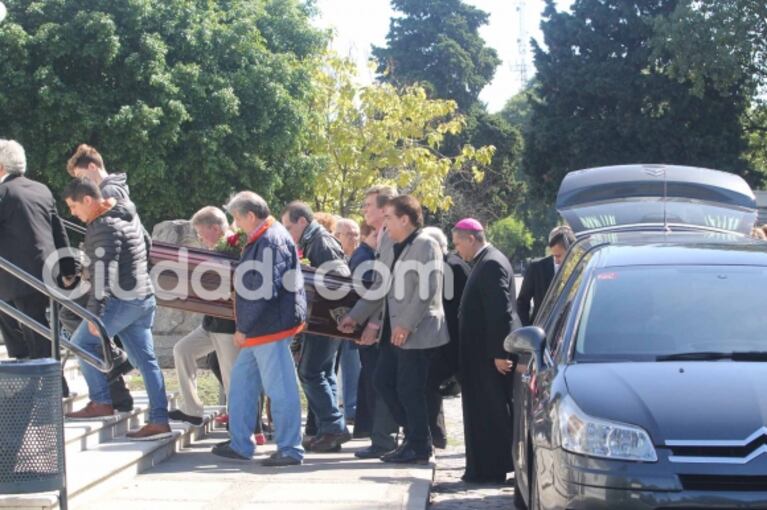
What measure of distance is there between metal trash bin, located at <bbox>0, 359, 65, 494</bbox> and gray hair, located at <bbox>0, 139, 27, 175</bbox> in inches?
122

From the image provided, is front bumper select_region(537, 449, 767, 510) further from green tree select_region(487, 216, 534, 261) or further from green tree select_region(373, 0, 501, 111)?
green tree select_region(373, 0, 501, 111)

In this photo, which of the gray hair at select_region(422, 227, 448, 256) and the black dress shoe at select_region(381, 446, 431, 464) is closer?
the black dress shoe at select_region(381, 446, 431, 464)

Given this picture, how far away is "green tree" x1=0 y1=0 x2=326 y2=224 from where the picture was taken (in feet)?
94.2

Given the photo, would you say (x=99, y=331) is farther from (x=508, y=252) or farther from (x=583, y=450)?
(x=508, y=252)

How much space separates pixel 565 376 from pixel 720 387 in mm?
726

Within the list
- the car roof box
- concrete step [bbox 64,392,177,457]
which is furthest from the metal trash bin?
the car roof box

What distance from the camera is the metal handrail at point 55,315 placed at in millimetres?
6668

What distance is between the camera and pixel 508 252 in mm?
81312

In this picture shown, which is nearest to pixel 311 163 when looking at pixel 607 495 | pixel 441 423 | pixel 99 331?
pixel 441 423

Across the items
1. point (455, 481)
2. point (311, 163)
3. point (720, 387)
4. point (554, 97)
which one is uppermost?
point (554, 97)

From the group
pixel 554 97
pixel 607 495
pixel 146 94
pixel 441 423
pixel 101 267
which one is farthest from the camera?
pixel 554 97

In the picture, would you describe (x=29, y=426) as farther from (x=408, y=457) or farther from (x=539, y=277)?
(x=539, y=277)

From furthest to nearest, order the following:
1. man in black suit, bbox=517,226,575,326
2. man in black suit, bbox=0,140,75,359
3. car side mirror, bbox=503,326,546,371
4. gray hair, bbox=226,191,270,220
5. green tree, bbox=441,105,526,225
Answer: green tree, bbox=441,105,526,225
man in black suit, bbox=517,226,575,326
man in black suit, bbox=0,140,75,359
gray hair, bbox=226,191,270,220
car side mirror, bbox=503,326,546,371

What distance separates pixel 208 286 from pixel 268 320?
1.09m
